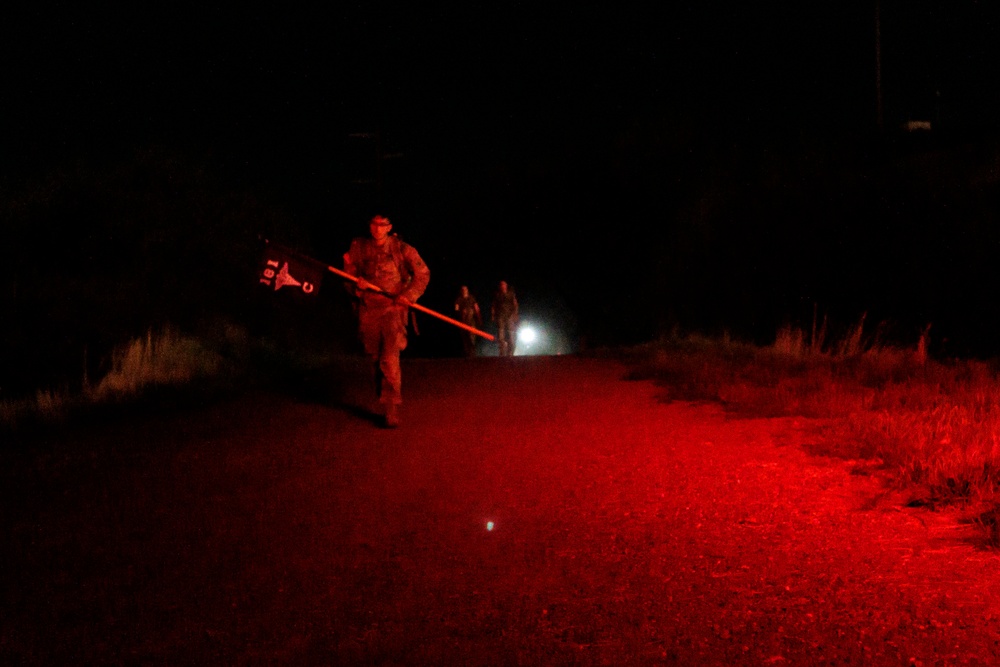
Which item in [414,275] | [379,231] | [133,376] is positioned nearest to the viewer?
[379,231]

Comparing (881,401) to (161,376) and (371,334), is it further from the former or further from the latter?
(161,376)

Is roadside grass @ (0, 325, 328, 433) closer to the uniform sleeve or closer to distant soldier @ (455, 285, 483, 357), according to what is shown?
the uniform sleeve

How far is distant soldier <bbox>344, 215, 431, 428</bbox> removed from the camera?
32.7ft

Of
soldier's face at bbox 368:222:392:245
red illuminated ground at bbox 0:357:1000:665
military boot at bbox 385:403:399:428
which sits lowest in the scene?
red illuminated ground at bbox 0:357:1000:665

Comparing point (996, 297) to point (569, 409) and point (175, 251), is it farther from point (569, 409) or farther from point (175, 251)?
point (175, 251)

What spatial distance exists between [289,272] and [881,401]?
5.86 metres

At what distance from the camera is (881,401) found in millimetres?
9469

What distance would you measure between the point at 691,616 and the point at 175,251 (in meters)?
19.8

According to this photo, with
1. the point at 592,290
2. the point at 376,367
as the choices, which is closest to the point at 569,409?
the point at 376,367

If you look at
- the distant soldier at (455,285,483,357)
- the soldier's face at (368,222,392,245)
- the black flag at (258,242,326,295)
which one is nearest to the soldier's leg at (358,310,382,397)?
the black flag at (258,242,326,295)

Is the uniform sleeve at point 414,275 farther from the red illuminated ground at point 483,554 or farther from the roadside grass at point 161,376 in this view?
the roadside grass at point 161,376

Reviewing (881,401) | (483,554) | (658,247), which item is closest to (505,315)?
(658,247)

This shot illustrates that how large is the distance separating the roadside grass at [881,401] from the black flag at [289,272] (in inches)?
160

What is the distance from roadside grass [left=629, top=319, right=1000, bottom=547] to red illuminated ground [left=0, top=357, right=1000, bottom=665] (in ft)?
1.07
